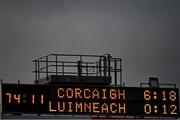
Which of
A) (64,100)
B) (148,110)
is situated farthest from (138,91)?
(64,100)

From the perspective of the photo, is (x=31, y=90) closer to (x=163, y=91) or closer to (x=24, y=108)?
(x=24, y=108)

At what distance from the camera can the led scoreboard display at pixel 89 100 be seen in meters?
25.6

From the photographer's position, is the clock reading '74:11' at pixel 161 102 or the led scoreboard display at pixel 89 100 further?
the clock reading '74:11' at pixel 161 102

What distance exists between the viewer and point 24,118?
25.5 m

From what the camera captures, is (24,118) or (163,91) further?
(163,91)

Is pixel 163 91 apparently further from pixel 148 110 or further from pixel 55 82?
A: pixel 55 82

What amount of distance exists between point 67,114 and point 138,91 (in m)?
2.49

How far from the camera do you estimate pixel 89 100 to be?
26203 mm

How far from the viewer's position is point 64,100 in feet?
85.4

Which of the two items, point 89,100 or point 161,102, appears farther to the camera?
point 161,102

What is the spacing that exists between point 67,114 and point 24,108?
1.29 m

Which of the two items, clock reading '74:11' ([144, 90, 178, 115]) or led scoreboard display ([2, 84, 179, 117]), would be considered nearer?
led scoreboard display ([2, 84, 179, 117])

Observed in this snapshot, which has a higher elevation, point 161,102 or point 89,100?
point 89,100

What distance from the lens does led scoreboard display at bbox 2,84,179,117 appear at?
84.1ft
